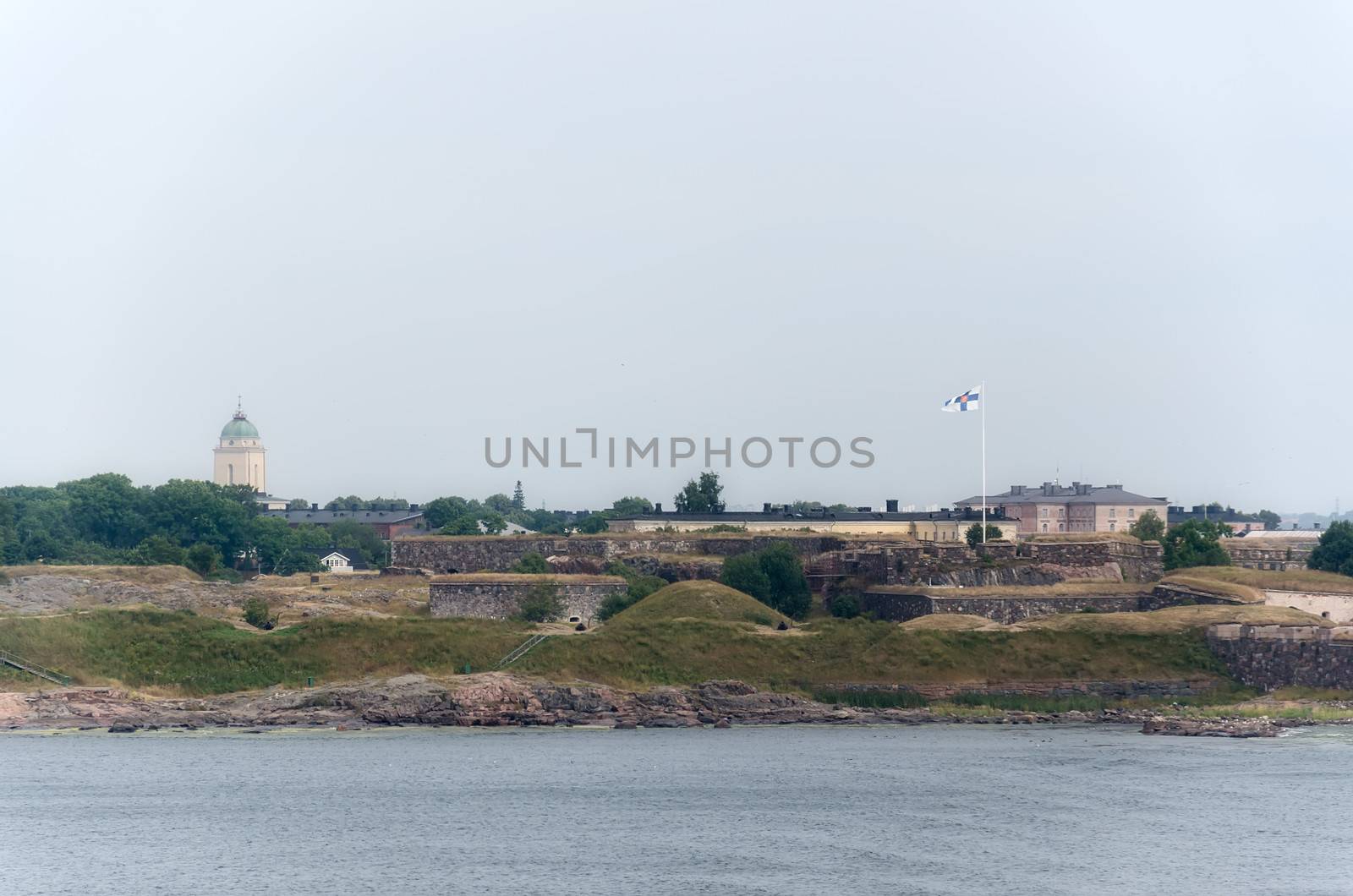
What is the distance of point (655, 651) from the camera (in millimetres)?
65812

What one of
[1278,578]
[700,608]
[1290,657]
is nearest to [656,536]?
[700,608]

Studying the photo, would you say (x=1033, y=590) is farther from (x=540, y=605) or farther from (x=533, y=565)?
(x=533, y=565)

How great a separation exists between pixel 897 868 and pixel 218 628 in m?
37.4

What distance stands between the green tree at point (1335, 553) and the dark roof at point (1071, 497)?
172 feet

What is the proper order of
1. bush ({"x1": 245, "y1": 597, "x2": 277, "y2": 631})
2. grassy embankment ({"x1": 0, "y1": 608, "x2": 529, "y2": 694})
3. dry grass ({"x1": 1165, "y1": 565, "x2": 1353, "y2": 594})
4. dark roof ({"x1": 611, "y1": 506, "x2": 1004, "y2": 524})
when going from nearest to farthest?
grassy embankment ({"x1": 0, "y1": 608, "x2": 529, "y2": 694})
bush ({"x1": 245, "y1": 597, "x2": 277, "y2": 631})
dry grass ({"x1": 1165, "y1": 565, "x2": 1353, "y2": 594})
dark roof ({"x1": 611, "y1": 506, "x2": 1004, "y2": 524})

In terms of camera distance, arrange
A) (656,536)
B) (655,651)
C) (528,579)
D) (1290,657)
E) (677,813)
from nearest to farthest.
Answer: (677,813) → (1290,657) → (655,651) → (528,579) → (656,536)

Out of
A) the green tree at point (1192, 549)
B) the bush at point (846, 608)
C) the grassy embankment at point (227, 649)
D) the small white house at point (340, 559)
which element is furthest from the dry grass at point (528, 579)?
the small white house at point (340, 559)

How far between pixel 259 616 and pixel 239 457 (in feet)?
391

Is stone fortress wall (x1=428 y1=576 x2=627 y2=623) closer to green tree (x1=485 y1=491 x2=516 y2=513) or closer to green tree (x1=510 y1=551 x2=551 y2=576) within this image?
green tree (x1=510 y1=551 x2=551 y2=576)

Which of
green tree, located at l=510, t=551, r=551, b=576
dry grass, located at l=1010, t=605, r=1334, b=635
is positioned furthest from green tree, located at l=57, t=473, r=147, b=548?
dry grass, located at l=1010, t=605, r=1334, b=635

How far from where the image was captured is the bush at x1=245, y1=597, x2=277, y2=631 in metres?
70.7

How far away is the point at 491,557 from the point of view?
287ft

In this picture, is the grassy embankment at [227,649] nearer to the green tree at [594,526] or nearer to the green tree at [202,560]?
the green tree at [202,560]

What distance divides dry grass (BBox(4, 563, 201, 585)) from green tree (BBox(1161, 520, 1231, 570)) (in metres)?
44.7
